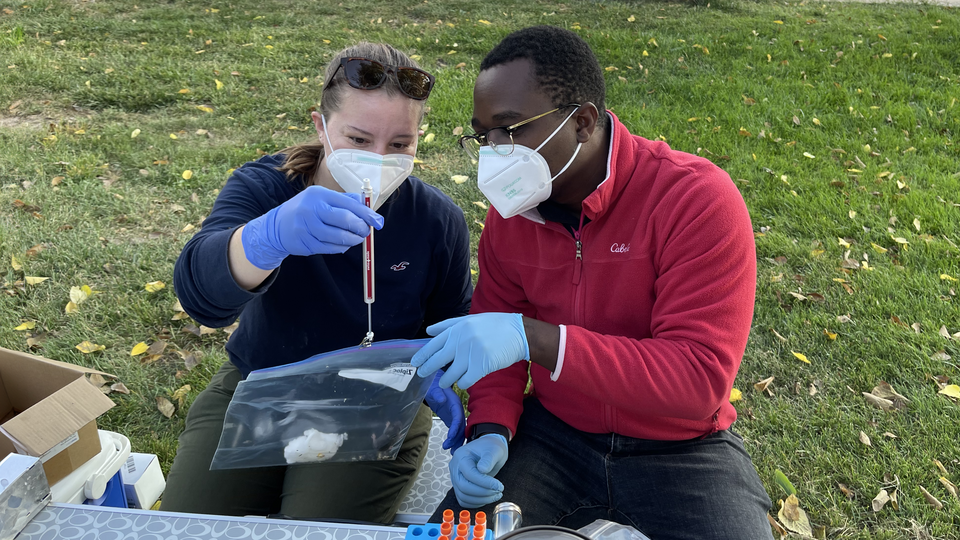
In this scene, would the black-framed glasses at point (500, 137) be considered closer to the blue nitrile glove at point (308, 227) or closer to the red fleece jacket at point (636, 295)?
the red fleece jacket at point (636, 295)

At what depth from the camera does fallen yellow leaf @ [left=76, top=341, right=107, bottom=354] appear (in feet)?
10.0

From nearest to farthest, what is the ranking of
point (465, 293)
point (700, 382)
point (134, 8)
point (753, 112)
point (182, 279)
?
1. point (700, 382)
2. point (182, 279)
3. point (465, 293)
4. point (753, 112)
5. point (134, 8)

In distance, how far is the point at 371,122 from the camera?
183 centimetres

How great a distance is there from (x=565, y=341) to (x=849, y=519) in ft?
5.09

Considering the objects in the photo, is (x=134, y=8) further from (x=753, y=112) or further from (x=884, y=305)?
(x=884, y=305)

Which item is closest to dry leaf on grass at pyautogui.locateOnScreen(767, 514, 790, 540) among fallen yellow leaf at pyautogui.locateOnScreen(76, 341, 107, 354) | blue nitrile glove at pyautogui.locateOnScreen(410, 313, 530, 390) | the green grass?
the green grass

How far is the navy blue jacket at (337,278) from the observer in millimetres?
1937

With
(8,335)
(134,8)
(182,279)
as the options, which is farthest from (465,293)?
(134,8)

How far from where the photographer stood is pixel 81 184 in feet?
14.3

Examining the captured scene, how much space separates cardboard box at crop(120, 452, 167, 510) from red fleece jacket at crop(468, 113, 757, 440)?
1.12m

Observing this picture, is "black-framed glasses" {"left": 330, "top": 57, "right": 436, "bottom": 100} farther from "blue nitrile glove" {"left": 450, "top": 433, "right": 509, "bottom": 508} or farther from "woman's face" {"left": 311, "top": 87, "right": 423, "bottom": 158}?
"blue nitrile glove" {"left": 450, "top": 433, "right": 509, "bottom": 508}

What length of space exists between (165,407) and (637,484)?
6.75ft

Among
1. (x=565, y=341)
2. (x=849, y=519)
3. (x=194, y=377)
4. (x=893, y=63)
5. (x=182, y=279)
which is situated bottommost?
(x=849, y=519)

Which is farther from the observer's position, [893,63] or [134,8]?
[134,8]
